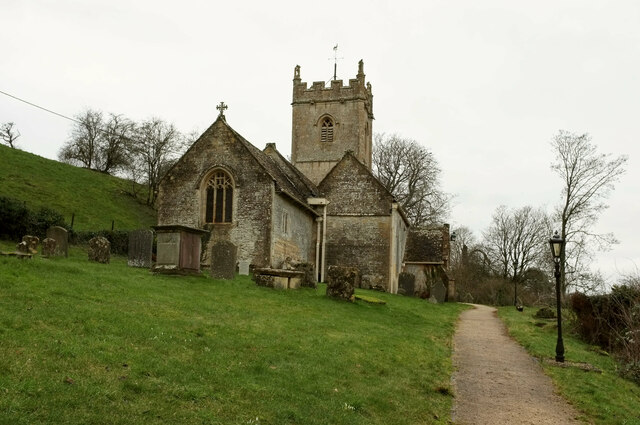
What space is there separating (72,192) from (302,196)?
22608 millimetres

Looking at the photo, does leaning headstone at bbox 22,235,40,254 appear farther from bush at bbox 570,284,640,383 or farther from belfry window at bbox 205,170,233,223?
bush at bbox 570,284,640,383

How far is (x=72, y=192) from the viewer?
138ft

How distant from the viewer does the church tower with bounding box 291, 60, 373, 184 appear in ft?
127

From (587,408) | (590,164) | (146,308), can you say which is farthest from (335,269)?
(590,164)

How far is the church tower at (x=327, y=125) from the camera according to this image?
1519 inches

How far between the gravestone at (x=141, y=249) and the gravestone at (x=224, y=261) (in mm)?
2634

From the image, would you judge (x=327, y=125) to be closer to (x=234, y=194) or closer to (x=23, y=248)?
(x=234, y=194)

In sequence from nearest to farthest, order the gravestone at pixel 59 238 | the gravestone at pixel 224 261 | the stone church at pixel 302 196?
the gravestone at pixel 224 261
the gravestone at pixel 59 238
the stone church at pixel 302 196

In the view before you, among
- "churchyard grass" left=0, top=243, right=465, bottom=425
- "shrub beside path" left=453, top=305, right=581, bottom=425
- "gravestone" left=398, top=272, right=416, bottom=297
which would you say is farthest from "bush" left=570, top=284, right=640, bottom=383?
"gravestone" left=398, top=272, right=416, bottom=297

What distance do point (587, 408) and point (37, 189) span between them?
1527 inches

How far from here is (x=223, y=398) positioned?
6.69m

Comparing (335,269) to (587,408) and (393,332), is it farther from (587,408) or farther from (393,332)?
(587,408)

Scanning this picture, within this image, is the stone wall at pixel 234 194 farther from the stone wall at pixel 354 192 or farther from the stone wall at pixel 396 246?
the stone wall at pixel 396 246

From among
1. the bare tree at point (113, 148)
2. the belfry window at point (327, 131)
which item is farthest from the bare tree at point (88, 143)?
the belfry window at point (327, 131)
